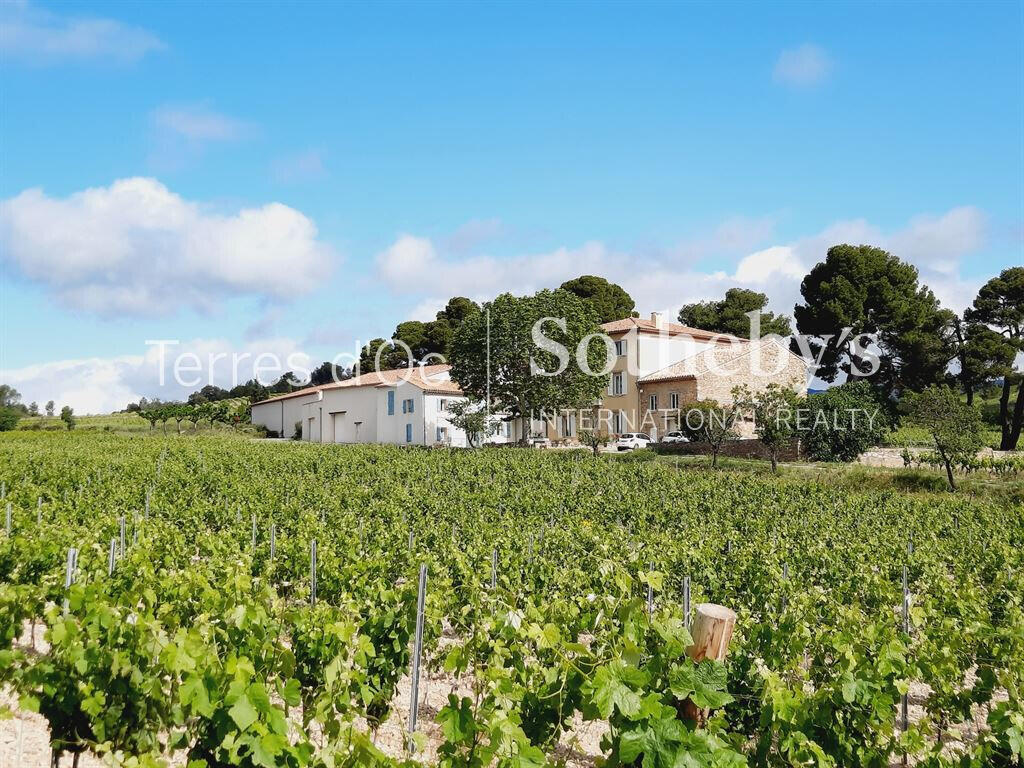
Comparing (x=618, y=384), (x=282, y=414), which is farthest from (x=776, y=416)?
(x=282, y=414)

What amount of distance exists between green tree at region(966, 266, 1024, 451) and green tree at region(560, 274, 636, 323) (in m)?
24.2

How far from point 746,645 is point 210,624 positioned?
3.34 m

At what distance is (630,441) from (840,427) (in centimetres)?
1074

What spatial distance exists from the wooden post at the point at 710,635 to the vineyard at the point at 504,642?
0.08 m

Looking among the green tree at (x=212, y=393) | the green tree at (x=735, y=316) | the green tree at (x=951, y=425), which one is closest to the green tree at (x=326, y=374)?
the green tree at (x=212, y=393)

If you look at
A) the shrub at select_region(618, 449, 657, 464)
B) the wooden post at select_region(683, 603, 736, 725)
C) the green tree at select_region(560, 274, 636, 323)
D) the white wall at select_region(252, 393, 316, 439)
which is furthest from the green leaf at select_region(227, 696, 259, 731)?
the green tree at select_region(560, 274, 636, 323)

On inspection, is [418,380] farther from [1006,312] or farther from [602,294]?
[1006,312]

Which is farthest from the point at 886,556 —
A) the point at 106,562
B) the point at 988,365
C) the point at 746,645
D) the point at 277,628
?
the point at 988,365

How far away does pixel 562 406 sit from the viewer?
36.9 metres

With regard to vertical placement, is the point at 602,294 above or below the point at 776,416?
above

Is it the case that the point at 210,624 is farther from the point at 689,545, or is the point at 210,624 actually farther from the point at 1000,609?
the point at 1000,609

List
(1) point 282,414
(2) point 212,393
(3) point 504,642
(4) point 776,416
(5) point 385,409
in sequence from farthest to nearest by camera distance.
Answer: (2) point 212,393 < (1) point 282,414 < (5) point 385,409 < (4) point 776,416 < (3) point 504,642

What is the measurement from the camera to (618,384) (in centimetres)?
4253

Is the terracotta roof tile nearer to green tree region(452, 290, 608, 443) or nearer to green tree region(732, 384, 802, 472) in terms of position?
green tree region(452, 290, 608, 443)
